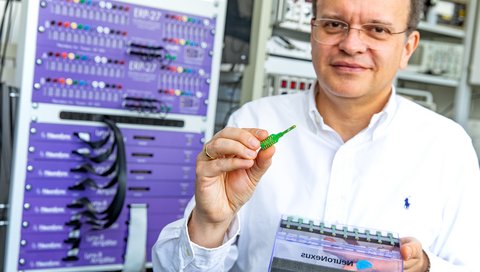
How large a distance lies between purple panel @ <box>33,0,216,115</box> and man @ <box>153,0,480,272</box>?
0.39m

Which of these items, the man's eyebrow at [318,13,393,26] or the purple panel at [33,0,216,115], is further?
the purple panel at [33,0,216,115]

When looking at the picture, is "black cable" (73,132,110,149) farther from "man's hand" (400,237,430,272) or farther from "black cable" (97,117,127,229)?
"man's hand" (400,237,430,272)

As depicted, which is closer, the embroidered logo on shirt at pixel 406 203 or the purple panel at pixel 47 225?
the embroidered logo on shirt at pixel 406 203

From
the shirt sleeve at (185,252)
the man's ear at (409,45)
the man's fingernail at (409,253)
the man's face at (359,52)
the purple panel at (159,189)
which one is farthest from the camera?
the purple panel at (159,189)

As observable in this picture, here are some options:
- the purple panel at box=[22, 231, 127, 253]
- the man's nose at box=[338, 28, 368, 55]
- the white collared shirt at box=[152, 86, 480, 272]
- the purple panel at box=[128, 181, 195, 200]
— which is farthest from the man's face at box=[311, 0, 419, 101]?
the purple panel at box=[22, 231, 127, 253]

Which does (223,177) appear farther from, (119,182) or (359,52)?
(119,182)

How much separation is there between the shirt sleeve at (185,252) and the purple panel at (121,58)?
56 cm

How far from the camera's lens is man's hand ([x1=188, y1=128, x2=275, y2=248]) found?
0.80 meters

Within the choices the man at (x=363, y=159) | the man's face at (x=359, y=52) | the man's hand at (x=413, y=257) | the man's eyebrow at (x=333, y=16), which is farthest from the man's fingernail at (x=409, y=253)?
the man's eyebrow at (x=333, y=16)

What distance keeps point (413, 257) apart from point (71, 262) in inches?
37.9

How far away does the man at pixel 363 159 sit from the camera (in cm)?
106

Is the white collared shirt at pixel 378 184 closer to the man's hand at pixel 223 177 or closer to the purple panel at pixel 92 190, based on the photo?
the man's hand at pixel 223 177

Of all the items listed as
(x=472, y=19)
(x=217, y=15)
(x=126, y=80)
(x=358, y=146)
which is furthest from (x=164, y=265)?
(x=472, y=19)

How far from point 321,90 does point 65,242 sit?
0.81 metres
